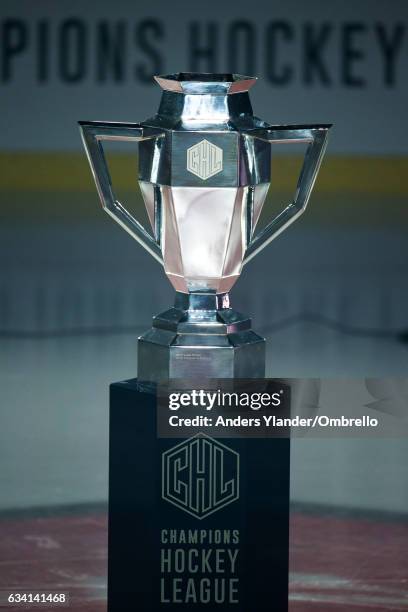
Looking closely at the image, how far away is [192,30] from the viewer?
903 cm

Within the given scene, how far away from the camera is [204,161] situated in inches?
94.9

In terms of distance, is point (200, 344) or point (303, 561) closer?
point (200, 344)

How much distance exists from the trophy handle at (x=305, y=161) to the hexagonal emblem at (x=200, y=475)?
33 centimetres

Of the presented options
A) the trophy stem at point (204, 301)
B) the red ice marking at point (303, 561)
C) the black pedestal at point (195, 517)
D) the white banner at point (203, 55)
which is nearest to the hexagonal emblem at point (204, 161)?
the trophy stem at point (204, 301)

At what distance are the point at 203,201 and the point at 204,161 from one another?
6cm

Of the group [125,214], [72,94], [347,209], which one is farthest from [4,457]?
[347,209]

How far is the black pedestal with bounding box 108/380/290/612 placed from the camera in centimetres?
243

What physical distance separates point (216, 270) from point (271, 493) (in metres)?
0.35

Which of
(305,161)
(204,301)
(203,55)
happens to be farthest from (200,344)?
(203,55)

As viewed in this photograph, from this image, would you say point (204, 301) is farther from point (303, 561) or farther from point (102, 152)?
point (303, 561)

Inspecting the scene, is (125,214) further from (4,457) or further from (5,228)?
(5,228)

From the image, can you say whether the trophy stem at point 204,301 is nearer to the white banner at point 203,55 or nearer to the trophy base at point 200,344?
the trophy base at point 200,344

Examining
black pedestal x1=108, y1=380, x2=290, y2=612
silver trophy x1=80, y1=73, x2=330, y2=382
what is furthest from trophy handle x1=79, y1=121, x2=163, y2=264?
black pedestal x1=108, y1=380, x2=290, y2=612

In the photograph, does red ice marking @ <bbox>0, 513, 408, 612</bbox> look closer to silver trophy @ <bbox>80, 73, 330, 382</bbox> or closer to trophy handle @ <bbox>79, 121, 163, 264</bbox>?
silver trophy @ <bbox>80, 73, 330, 382</bbox>
